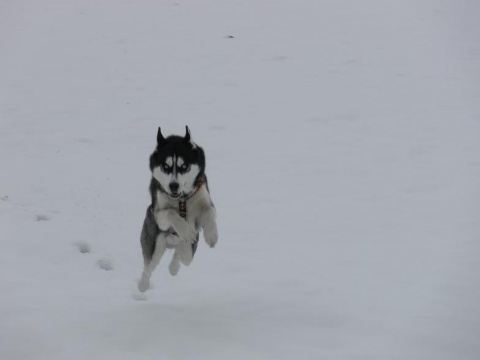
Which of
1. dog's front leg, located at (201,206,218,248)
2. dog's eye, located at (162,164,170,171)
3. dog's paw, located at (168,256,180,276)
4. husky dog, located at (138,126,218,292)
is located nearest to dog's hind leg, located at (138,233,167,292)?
husky dog, located at (138,126,218,292)

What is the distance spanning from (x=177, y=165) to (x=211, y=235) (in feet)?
2.10

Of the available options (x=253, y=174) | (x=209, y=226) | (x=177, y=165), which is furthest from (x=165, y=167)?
(x=253, y=174)

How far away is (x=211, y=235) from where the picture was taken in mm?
6840

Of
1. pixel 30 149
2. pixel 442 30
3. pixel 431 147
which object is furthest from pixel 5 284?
pixel 442 30

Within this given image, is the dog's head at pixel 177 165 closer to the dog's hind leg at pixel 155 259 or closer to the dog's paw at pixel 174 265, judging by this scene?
the dog's hind leg at pixel 155 259

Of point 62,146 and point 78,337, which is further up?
point 62,146

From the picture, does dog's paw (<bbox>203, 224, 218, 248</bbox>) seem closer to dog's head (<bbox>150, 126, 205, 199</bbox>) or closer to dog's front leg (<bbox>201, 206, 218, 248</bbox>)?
dog's front leg (<bbox>201, 206, 218, 248</bbox>)

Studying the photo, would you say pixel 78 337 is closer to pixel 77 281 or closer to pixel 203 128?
pixel 77 281

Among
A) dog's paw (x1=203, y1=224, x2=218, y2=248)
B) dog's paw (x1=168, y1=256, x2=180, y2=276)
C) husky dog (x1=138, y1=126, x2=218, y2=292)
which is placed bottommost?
dog's paw (x1=168, y1=256, x2=180, y2=276)

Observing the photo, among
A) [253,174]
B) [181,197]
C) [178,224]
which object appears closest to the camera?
[178,224]

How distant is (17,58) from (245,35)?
5.39 metres

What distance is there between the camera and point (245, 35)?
20281mm

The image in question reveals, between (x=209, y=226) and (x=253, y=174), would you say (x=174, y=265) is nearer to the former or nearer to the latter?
(x=209, y=226)

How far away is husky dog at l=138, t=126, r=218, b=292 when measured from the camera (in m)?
6.88
